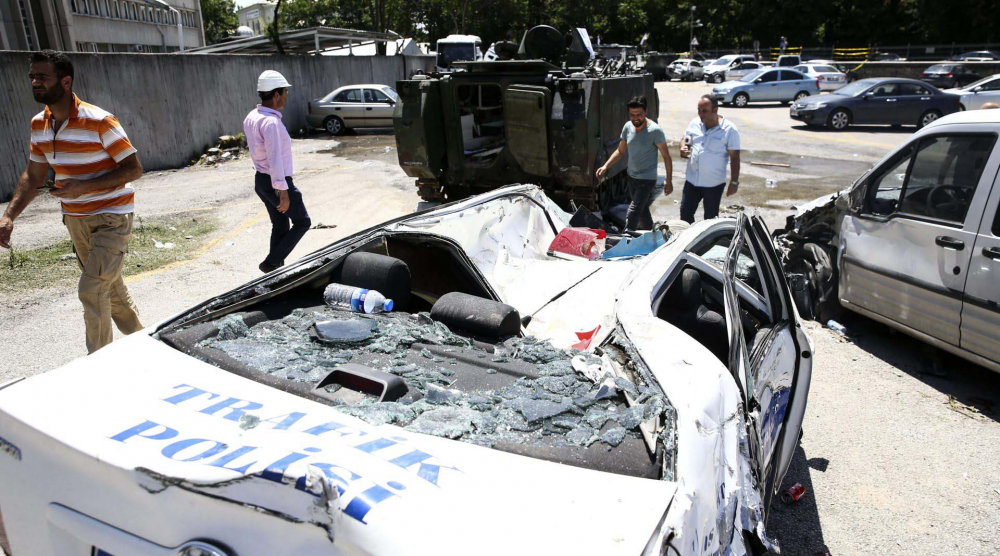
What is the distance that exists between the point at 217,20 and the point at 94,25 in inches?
1190

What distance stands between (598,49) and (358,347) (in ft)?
42.1

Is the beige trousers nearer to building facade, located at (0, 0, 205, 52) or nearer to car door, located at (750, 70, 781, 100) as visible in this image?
building facade, located at (0, 0, 205, 52)

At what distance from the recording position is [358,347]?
2.39 metres

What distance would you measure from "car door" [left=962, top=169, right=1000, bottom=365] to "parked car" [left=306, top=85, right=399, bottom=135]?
15927 millimetres

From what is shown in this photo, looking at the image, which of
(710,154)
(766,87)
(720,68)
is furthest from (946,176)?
(720,68)

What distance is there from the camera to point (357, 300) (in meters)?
2.78

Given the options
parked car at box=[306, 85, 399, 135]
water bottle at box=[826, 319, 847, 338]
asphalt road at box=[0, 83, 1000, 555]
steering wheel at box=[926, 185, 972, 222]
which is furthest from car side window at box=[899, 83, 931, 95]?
steering wheel at box=[926, 185, 972, 222]

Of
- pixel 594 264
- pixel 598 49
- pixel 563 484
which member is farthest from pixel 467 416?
pixel 598 49

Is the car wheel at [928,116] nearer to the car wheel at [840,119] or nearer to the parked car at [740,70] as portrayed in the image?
the car wheel at [840,119]

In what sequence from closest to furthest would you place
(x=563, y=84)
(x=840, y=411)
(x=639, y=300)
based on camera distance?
1. (x=639, y=300)
2. (x=840, y=411)
3. (x=563, y=84)

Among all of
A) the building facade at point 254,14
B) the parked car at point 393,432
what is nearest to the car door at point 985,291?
the parked car at point 393,432

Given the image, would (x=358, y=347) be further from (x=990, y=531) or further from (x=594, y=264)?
(x=990, y=531)

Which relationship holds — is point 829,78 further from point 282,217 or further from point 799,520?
point 799,520

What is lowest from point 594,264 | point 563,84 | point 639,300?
point 594,264
